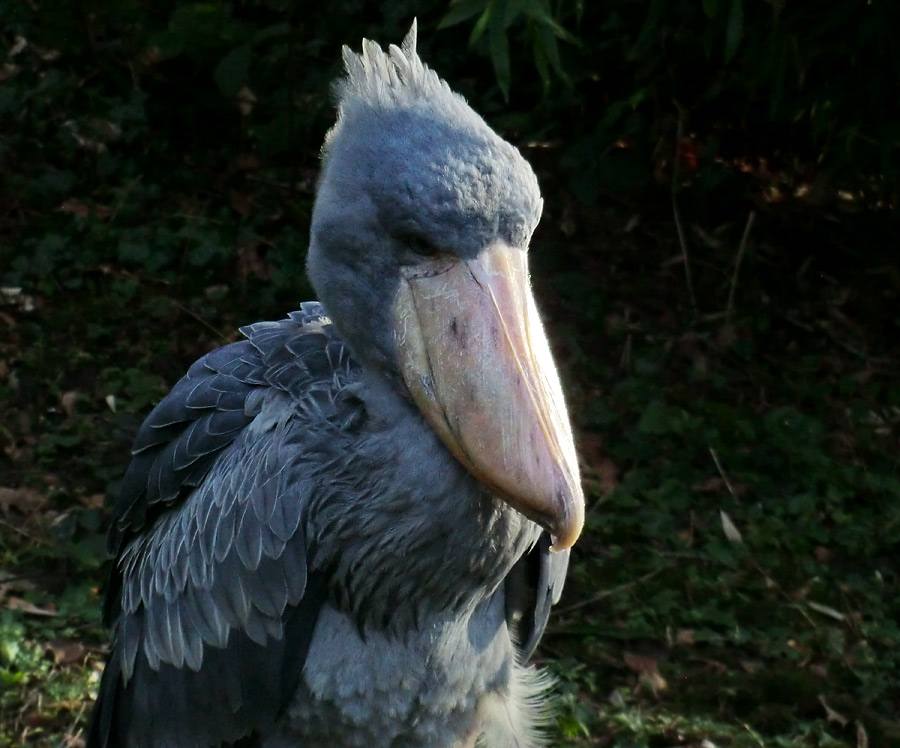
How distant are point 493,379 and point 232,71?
3.61m

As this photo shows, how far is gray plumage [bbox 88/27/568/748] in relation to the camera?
6.70 feet

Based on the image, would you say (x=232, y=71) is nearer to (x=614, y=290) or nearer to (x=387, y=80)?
(x=614, y=290)

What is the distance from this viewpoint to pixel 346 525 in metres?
2.28

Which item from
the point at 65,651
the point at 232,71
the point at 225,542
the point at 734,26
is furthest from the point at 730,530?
the point at 232,71

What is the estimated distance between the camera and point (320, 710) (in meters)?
2.47

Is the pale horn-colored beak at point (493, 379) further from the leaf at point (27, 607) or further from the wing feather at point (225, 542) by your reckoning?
the leaf at point (27, 607)

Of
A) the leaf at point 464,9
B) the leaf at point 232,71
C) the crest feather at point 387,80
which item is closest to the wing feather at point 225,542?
the crest feather at point 387,80

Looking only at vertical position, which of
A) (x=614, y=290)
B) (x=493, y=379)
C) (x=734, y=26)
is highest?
(x=493, y=379)

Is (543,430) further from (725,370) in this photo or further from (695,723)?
(725,370)

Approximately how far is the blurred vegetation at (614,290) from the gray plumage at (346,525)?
103 centimetres

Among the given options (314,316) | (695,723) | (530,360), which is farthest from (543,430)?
(695,723)

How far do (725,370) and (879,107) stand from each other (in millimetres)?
1154

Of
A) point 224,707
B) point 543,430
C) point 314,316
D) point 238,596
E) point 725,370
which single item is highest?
point 543,430

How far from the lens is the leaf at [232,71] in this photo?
5.19m
